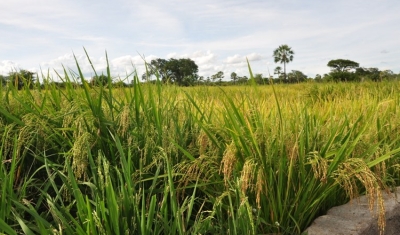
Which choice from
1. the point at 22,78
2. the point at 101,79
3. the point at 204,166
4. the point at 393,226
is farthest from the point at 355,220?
the point at 22,78

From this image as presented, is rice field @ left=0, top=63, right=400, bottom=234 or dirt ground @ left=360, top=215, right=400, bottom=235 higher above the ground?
rice field @ left=0, top=63, right=400, bottom=234

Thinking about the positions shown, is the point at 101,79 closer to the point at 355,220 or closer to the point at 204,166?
the point at 204,166

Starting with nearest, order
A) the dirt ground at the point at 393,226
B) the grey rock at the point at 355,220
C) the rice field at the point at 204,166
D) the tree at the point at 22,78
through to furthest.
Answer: the rice field at the point at 204,166 < the grey rock at the point at 355,220 < the dirt ground at the point at 393,226 < the tree at the point at 22,78

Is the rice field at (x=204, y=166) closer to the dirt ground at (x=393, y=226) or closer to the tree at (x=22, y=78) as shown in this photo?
the dirt ground at (x=393, y=226)

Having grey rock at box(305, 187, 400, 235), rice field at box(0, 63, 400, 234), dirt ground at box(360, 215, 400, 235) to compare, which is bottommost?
dirt ground at box(360, 215, 400, 235)

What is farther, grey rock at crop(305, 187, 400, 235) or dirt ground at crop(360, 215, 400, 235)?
dirt ground at crop(360, 215, 400, 235)

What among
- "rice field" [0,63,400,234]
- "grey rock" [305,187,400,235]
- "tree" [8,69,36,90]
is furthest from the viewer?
"tree" [8,69,36,90]

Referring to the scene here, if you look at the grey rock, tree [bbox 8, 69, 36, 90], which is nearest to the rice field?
the grey rock

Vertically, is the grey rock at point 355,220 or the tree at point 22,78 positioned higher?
the tree at point 22,78

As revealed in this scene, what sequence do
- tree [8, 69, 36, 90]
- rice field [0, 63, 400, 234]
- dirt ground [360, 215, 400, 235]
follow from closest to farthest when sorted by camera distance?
rice field [0, 63, 400, 234] → dirt ground [360, 215, 400, 235] → tree [8, 69, 36, 90]

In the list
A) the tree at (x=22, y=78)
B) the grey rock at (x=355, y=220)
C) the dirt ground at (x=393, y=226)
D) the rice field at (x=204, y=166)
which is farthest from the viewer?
the tree at (x=22, y=78)

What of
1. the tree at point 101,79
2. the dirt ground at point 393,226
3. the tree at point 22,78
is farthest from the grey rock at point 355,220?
the tree at point 22,78

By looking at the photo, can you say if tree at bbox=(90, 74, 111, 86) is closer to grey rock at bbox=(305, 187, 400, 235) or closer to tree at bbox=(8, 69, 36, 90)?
Result: tree at bbox=(8, 69, 36, 90)

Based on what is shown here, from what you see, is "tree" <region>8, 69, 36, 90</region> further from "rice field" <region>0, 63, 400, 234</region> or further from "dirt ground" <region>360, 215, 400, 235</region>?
"dirt ground" <region>360, 215, 400, 235</region>
